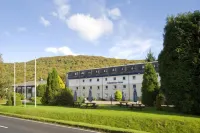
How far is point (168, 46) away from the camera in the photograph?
2648 cm

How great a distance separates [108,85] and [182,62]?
57314mm

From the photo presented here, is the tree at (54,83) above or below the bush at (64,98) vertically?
above

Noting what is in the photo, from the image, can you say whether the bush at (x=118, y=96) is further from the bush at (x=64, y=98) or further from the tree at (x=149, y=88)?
the tree at (x=149, y=88)

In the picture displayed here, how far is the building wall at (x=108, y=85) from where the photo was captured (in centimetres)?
7438

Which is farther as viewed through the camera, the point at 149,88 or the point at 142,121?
the point at 149,88

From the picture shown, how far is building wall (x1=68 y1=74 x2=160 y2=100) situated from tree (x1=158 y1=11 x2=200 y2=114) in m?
45.6

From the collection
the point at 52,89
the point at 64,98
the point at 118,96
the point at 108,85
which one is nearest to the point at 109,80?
the point at 108,85

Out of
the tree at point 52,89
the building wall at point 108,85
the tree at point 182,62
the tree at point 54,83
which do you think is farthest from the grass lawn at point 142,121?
the building wall at point 108,85

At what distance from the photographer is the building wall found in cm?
7438

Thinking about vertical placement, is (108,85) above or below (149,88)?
above

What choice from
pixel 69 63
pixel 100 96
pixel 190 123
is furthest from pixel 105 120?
pixel 69 63

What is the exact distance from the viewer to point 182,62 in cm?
2478

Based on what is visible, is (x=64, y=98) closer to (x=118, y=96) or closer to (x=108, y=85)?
(x=118, y=96)

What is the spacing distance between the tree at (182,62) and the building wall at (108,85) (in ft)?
150
